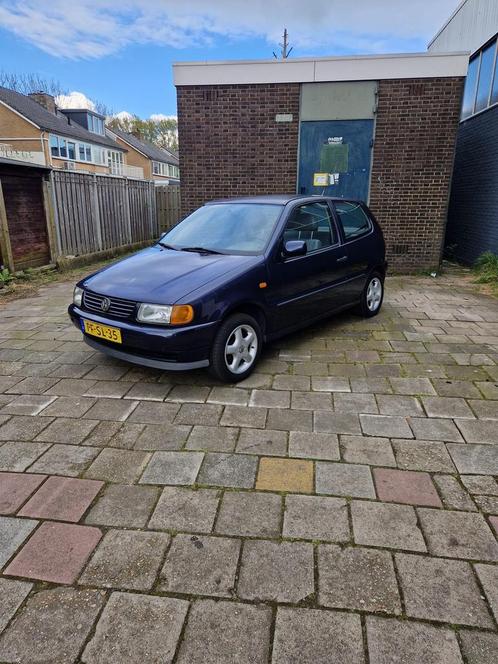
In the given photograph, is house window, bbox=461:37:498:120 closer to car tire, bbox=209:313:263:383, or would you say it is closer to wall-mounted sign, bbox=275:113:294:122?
wall-mounted sign, bbox=275:113:294:122

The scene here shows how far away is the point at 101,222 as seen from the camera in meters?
11.0

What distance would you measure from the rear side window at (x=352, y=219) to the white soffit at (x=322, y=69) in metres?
4.48

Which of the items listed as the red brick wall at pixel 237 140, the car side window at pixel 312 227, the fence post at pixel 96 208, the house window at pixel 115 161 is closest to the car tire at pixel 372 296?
the car side window at pixel 312 227

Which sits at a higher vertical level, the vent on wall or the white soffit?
the white soffit

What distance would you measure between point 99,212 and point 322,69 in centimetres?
584

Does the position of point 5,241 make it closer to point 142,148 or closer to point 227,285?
point 227,285

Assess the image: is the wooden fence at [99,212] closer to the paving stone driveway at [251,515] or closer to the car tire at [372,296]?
the paving stone driveway at [251,515]

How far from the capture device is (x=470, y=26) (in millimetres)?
10781

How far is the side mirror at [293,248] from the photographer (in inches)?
166

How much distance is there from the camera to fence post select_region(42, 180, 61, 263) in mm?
8850

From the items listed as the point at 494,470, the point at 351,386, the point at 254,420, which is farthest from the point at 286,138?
the point at 494,470

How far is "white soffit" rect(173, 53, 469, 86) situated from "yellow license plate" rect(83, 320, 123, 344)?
7144 mm

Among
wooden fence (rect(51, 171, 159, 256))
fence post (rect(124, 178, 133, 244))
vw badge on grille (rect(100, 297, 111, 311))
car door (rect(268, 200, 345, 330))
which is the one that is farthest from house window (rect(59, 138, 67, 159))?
vw badge on grille (rect(100, 297, 111, 311))

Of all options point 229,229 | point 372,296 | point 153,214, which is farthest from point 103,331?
point 153,214
